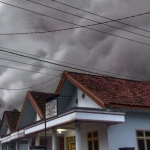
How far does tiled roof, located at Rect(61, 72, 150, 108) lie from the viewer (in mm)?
17062

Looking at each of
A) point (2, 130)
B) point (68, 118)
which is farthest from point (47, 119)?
point (2, 130)

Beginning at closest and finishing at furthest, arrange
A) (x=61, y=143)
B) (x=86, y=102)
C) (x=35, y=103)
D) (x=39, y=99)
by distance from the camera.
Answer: (x=86, y=102) < (x=61, y=143) < (x=35, y=103) < (x=39, y=99)

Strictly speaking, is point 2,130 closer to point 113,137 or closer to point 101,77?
point 101,77

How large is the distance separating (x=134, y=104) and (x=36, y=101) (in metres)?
8.84

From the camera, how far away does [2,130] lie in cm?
3231

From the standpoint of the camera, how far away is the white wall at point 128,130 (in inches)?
650

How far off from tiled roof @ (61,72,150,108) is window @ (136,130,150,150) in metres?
1.67

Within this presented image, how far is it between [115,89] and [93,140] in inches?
132

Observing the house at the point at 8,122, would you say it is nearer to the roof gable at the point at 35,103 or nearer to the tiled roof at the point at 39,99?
the roof gable at the point at 35,103

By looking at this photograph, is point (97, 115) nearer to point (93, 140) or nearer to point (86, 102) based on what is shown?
point (93, 140)

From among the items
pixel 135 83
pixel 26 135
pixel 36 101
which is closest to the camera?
pixel 26 135

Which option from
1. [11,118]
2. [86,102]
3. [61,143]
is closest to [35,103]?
[61,143]

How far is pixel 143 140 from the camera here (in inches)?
698

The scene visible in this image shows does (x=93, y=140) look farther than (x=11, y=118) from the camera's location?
No
